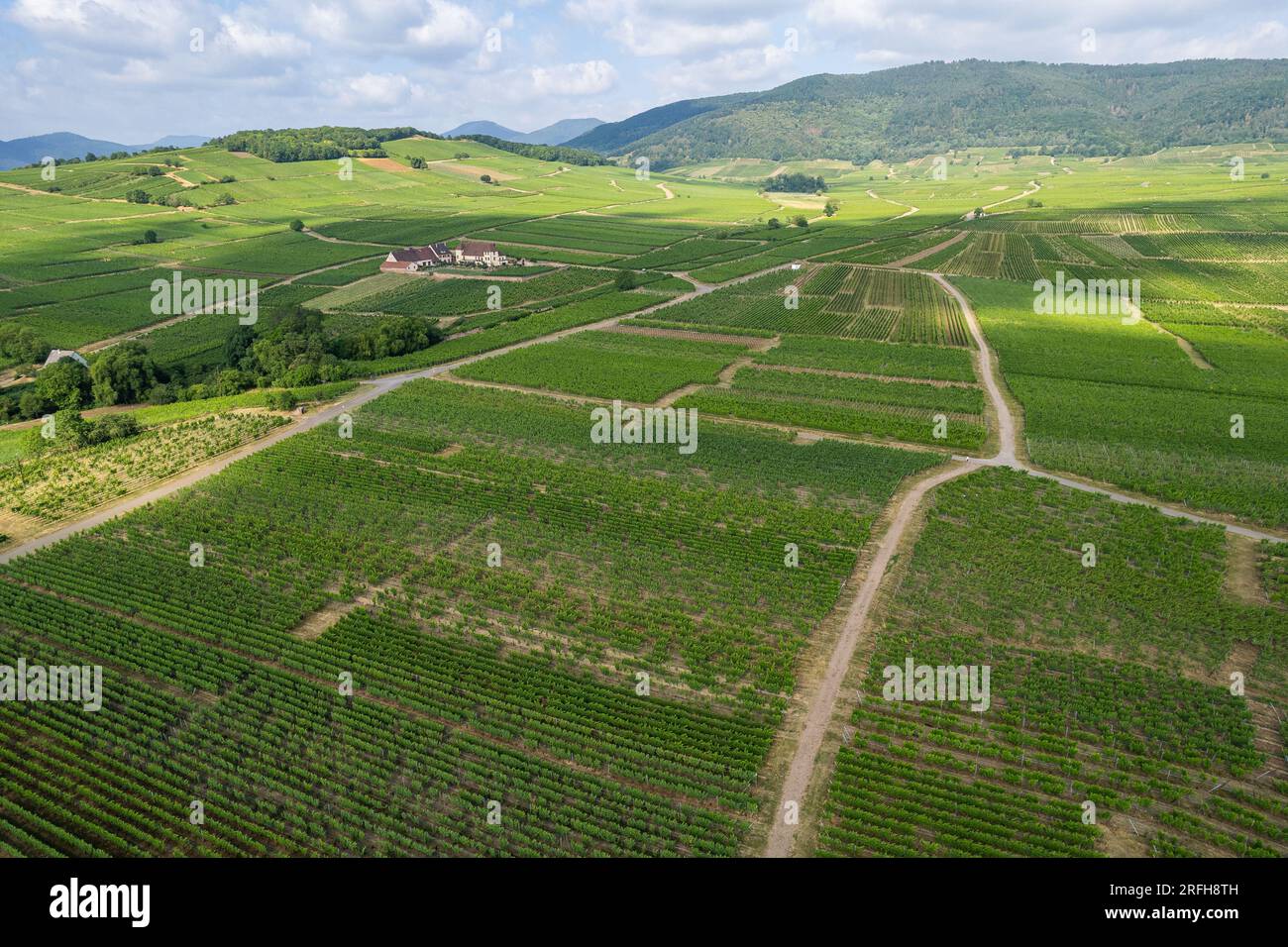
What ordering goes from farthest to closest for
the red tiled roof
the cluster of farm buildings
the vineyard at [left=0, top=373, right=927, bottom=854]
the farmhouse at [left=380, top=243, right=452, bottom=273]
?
the red tiled roof, the cluster of farm buildings, the farmhouse at [left=380, top=243, right=452, bottom=273], the vineyard at [left=0, top=373, right=927, bottom=854]

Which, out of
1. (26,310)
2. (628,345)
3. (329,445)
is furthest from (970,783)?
(26,310)

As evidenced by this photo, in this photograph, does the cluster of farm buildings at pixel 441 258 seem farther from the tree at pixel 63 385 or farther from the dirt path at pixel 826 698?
the dirt path at pixel 826 698

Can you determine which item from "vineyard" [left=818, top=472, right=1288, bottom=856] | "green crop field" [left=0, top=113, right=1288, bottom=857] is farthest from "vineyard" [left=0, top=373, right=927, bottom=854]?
"vineyard" [left=818, top=472, right=1288, bottom=856]

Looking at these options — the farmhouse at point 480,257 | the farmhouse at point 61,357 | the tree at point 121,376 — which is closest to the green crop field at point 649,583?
the tree at point 121,376

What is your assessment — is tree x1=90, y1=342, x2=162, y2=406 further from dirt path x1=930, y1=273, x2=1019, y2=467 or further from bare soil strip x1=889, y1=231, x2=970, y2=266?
bare soil strip x1=889, y1=231, x2=970, y2=266

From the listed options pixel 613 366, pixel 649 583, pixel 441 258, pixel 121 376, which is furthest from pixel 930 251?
pixel 121 376

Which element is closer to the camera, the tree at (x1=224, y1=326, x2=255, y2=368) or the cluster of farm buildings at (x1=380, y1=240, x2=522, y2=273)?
the tree at (x1=224, y1=326, x2=255, y2=368)
